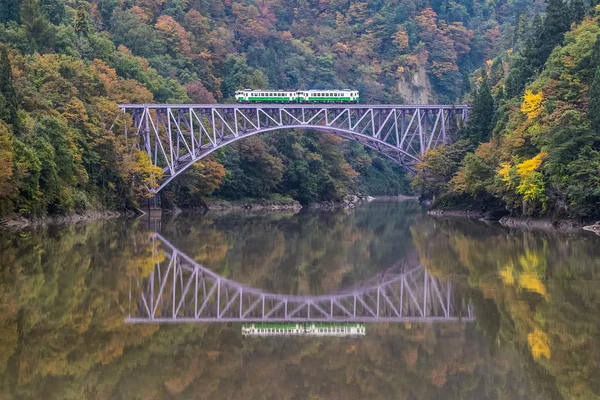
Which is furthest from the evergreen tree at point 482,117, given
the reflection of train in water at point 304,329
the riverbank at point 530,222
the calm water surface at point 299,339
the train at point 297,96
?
the reflection of train in water at point 304,329

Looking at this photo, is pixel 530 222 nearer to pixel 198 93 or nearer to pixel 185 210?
pixel 185 210

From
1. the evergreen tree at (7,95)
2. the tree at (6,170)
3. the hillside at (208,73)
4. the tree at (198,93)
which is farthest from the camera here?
the tree at (198,93)

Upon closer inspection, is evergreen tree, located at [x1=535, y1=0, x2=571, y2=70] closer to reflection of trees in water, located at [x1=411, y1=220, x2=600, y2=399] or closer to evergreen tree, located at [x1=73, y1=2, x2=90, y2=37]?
reflection of trees in water, located at [x1=411, y1=220, x2=600, y2=399]

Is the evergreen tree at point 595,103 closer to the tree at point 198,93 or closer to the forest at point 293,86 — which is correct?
the forest at point 293,86

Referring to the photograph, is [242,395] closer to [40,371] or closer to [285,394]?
[285,394]

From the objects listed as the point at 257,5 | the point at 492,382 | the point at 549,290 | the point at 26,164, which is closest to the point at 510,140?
the point at 26,164

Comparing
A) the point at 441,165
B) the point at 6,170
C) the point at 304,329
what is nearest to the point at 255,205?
the point at 441,165

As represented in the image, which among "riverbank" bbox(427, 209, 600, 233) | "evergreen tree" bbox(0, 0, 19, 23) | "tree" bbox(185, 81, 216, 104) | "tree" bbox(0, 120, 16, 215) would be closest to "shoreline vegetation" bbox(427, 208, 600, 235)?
"riverbank" bbox(427, 209, 600, 233)
